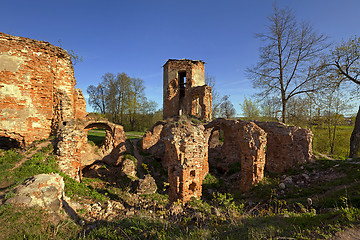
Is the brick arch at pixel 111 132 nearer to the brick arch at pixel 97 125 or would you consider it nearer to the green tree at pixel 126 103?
the brick arch at pixel 97 125

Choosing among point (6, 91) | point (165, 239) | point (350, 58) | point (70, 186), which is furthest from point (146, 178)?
point (350, 58)

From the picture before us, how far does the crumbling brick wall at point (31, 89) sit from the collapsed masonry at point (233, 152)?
8142 millimetres

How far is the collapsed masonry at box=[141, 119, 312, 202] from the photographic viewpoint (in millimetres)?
8117

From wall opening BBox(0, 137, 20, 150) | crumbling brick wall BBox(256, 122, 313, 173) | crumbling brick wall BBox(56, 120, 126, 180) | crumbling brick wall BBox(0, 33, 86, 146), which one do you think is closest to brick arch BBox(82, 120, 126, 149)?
crumbling brick wall BBox(56, 120, 126, 180)

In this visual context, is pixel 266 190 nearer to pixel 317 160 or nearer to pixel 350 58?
pixel 317 160

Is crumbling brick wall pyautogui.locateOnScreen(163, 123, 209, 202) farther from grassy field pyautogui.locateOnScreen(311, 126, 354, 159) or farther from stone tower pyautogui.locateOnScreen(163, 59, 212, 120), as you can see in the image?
grassy field pyautogui.locateOnScreen(311, 126, 354, 159)

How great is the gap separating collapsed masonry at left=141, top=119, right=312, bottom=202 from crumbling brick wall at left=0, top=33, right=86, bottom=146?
8.14 metres

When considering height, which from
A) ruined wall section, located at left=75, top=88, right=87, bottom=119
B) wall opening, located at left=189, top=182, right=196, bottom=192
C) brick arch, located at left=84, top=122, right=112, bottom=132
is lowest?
wall opening, located at left=189, top=182, right=196, bottom=192

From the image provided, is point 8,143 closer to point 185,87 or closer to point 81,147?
point 81,147

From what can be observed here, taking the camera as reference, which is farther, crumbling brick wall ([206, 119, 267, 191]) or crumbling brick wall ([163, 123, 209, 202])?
crumbling brick wall ([206, 119, 267, 191])

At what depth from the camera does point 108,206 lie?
7.08 meters

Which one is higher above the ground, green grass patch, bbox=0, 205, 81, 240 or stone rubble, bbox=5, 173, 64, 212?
stone rubble, bbox=5, 173, 64, 212

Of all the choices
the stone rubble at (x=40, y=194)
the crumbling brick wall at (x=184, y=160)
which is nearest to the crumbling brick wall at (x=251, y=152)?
the crumbling brick wall at (x=184, y=160)

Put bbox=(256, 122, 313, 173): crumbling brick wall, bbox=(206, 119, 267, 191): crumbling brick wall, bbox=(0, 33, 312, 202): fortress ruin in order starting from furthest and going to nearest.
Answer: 1. bbox=(256, 122, 313, 173): crumbling brick wall
2. bbox=(206, 119, 267, 191): crumbling brick wall
3. bbox=(0, 33, 312, 202): fortress ruin
